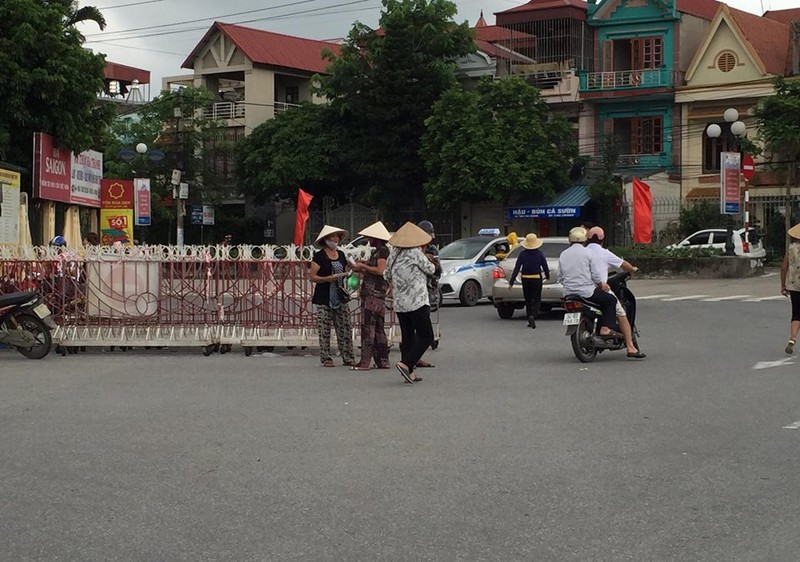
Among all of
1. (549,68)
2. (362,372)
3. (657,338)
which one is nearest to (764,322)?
(657,338)

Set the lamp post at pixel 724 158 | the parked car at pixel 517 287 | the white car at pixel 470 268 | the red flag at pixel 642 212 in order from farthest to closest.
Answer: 1. the red flag at pixel 642 212
2. the lamp post at pixel 724 158
3. the white car at pixel 470 268
4. the parked car at pixel 517 287

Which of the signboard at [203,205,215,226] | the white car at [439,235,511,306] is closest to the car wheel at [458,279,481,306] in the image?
the white car at [439,235,511,306]

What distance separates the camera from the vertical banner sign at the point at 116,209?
1382 inches

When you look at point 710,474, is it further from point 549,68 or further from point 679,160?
point 549,68

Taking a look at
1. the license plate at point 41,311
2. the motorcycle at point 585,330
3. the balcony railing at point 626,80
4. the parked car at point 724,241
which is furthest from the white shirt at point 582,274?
the balcony railing at point 626,80

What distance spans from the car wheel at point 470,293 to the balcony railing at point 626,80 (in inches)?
878

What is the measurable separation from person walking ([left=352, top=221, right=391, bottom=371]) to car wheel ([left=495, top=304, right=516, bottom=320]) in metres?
8.55

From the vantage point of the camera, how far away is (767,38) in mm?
46375

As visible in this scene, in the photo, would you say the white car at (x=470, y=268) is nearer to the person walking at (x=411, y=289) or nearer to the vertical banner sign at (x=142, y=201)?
the person walking at (x=411, y=289)

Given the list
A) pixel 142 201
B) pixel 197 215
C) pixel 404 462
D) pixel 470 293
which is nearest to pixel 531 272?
pixel 470 293

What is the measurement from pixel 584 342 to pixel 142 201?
27557mm

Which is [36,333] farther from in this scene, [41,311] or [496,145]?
[496,145]

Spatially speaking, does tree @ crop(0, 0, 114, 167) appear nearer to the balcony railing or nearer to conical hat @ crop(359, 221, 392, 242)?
conical hat @ crop(359, 221, 392, 242)

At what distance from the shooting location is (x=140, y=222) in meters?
39.2
